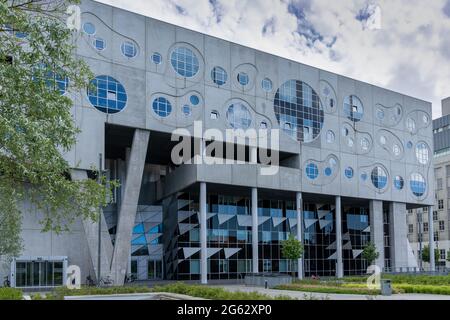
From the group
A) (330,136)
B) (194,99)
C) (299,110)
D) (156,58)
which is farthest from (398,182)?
(156,58)

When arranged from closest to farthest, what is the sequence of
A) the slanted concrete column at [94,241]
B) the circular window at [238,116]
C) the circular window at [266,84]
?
1. the slanted concrete column at [94,241]
2. the circular window at [238,116]
3. the circular window at [266,84]

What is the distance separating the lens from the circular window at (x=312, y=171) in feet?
162

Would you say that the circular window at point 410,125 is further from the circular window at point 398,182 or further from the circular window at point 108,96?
the circular window at point 108,96

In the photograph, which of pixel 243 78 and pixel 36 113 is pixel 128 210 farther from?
Result: pixel 36 113

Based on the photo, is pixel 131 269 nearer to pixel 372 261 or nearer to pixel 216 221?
pixel 216 221

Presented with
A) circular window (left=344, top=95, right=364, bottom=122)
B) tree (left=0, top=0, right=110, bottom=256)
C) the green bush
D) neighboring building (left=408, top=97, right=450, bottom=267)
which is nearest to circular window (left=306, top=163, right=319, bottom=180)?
circular window (left=344, top=95, right=364, bottom=122)

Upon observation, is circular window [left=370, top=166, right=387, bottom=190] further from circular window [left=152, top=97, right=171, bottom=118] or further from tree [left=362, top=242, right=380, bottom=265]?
circular window [left=152, top=97, right=171, bottom=118]

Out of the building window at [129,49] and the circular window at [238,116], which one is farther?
the circular window at [238,116]

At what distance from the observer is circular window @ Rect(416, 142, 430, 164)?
59906 millimetres

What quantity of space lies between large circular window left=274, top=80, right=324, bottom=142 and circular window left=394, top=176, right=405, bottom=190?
39.3ft

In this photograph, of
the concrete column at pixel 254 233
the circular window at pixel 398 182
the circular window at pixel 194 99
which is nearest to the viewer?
the circular window at pixel 194 99

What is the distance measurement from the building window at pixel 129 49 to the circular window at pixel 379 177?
27716 millimetres

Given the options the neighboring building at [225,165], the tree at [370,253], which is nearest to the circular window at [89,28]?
the neighboring building at [225,165]

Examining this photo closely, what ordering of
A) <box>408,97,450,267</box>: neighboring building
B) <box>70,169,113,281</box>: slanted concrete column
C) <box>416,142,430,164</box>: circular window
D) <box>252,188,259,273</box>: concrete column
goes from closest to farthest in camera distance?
<box>70,169,113,281</box>: slanted concrete column, <box>252,188,259,273</box>: concrete column, <box>416,142,430,164</box>: circular window, <box>408,97,450,267</box>: neighboring building
